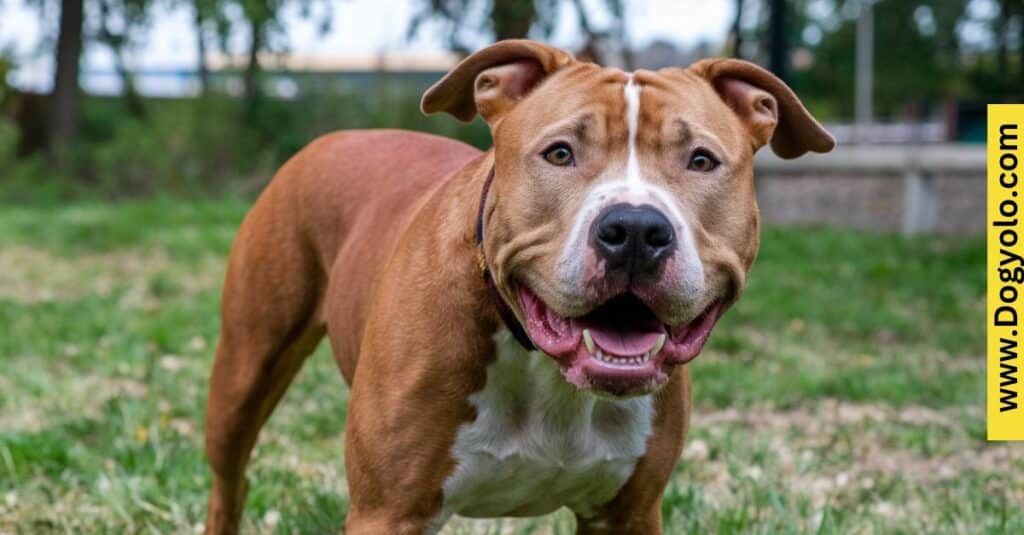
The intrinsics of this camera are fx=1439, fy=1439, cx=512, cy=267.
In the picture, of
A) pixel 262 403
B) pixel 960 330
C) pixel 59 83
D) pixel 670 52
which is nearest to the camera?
pixel 262 403

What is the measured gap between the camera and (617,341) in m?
2.97

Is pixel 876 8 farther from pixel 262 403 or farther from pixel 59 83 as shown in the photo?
pixel 262 403

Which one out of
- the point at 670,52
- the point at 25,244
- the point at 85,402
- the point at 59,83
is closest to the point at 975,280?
the point at 85,402

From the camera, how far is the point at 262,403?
451 cm

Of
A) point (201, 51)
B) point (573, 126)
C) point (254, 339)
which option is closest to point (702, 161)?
point (573, 126)

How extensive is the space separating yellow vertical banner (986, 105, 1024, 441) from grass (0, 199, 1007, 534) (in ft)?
2.48

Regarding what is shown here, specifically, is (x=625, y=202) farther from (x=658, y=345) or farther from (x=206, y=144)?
(x=206, y=144)

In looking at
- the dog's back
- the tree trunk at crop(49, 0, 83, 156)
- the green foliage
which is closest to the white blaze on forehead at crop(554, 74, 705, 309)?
the dog's back

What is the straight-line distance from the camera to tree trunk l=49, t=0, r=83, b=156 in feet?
63.5

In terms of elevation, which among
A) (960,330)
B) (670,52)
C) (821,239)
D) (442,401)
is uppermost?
(442,401)

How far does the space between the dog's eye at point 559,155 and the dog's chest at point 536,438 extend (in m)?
0.47

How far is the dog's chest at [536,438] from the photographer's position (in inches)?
Result: 131

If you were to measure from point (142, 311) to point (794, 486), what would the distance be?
15.8 feet

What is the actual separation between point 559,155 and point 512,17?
1538cm
